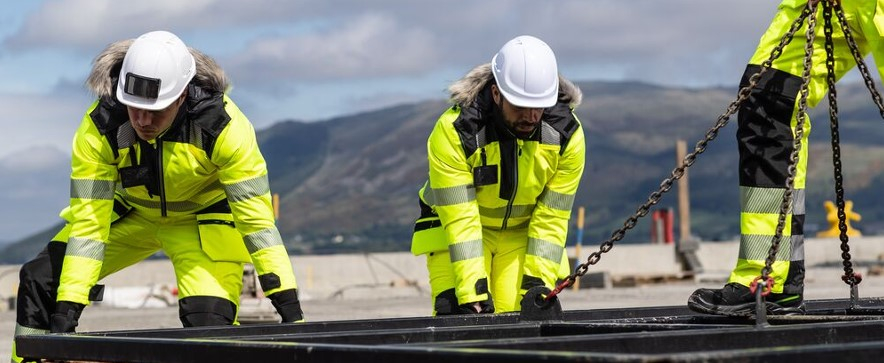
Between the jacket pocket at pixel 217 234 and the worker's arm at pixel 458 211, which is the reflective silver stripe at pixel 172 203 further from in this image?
the worker's arm at pixel 458 211

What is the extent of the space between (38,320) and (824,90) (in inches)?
141

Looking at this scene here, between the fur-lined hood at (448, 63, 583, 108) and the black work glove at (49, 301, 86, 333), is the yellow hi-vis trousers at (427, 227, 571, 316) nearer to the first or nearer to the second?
the fur-lined hood at (448, 63, 583, 108)

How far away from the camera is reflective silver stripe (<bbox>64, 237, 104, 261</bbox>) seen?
6086 mm

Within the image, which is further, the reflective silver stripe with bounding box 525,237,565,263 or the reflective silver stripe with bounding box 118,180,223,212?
the reflective silver stripe with bounding box 525,237,565,263

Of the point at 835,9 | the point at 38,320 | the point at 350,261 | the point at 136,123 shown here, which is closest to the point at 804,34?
the point at 835,9

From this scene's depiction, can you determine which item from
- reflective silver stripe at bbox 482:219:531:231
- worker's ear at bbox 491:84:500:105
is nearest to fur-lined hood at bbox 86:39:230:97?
worker's ear at bbox 491:84:500:105

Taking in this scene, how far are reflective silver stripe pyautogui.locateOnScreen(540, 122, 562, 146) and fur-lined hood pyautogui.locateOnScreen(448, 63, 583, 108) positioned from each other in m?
0.20

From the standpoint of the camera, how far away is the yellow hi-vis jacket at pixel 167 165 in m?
6.08

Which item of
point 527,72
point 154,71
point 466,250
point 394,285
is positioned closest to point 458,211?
point 466,250

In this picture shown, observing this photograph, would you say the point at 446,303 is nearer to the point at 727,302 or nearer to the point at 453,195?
the point at 453,195

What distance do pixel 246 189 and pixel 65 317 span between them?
3.02 ft

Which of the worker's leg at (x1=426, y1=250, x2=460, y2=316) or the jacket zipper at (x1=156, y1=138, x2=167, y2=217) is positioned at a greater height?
the jacket zipper at (x1=156, y1=138, x2=167, y2=217)

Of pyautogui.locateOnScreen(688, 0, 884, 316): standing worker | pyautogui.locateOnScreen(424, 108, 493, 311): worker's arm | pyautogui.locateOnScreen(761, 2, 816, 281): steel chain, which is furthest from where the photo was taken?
pyautogui.locateOnScreen(424, 108, 493, 311): worker's arm

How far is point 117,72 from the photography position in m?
6.24
